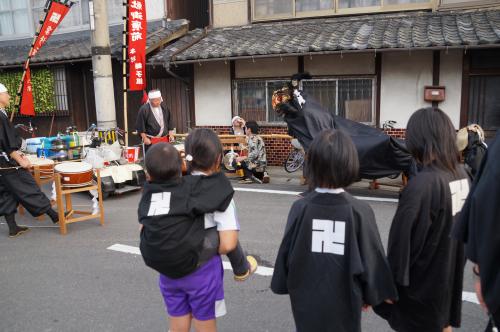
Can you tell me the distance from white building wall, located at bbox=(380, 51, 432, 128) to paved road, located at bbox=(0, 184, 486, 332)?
4045mm

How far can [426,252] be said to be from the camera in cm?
229

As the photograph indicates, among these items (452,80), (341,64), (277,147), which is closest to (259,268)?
(277,147)

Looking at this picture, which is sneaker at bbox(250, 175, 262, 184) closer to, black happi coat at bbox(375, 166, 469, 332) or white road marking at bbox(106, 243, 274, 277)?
white road marking at bbox(106, 243, 274, 277)

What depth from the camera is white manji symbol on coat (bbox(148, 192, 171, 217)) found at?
2320 mm

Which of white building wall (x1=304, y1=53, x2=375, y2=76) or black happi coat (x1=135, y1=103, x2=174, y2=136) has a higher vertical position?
white building wall (x1=304, y1=53, x2=375, y2=76)

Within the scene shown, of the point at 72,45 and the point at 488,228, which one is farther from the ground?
the point at 72,45

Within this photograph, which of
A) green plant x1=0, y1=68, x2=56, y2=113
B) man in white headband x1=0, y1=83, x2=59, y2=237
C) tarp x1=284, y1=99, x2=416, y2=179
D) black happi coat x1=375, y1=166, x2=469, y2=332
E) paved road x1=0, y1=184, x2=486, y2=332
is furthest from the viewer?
green plant x1=0, y1=68, x2=56, y2=113

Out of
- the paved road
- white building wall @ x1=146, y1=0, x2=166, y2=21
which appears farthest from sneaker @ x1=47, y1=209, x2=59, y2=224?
white building wall @ x1=146, y1=0, x2=166, y2=21

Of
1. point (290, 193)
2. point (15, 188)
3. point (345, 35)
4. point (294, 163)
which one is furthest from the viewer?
point (294, 163)

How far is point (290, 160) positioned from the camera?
10188 millimetres

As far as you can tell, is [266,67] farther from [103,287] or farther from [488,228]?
[488,228]

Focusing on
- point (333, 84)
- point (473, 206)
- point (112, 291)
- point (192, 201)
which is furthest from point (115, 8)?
point (473, 206)

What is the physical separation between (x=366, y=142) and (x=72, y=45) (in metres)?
10.4

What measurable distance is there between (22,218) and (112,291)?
3.51m
